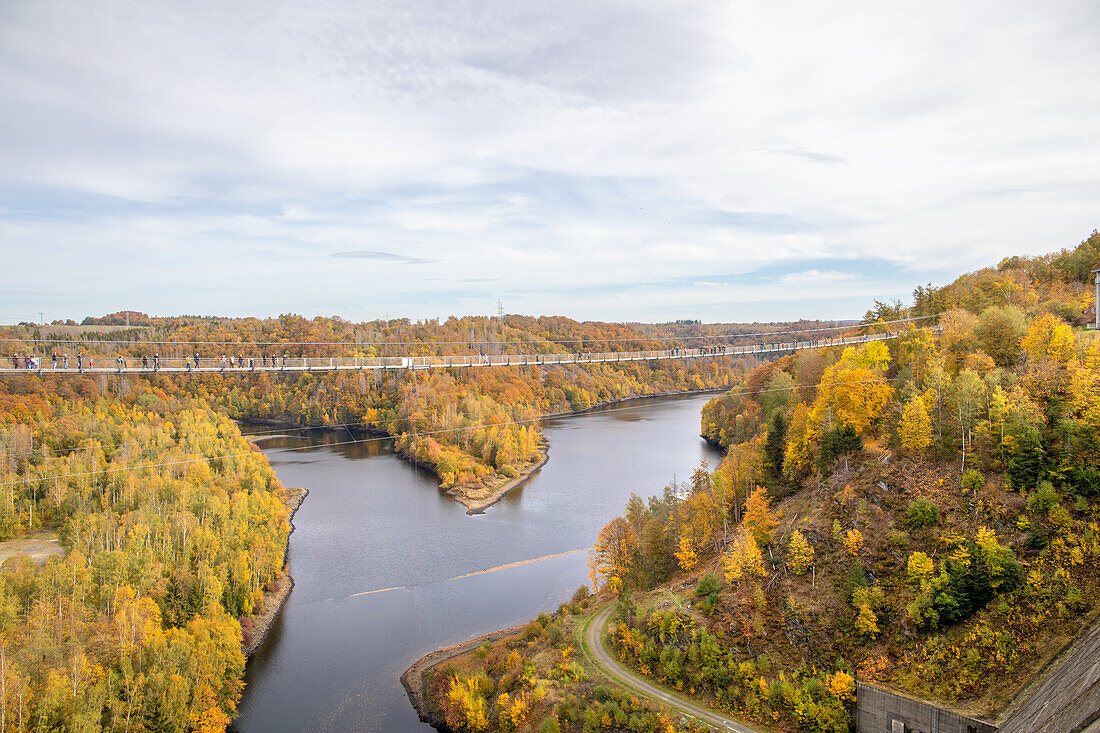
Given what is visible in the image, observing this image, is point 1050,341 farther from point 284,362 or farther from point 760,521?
point 284,362

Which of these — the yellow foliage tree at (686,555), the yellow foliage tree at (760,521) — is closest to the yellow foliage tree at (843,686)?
the yellow foliage tree at (760,521)

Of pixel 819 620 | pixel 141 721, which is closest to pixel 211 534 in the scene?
pixel 141 721

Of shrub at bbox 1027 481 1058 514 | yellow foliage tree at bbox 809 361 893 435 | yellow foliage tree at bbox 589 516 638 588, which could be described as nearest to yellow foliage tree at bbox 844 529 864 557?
shrub at bbox 1027 481 1058 514

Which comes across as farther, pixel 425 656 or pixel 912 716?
pixel 425 656

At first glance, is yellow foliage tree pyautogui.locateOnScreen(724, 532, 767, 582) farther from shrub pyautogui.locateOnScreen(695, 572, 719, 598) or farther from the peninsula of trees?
shrub pyautogui.locateOnScreen(695, 572, 719, 598)

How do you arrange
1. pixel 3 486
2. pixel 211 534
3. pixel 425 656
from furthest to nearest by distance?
1. pixel 3 486
2. pixel 211 534
3. pixel 425 656

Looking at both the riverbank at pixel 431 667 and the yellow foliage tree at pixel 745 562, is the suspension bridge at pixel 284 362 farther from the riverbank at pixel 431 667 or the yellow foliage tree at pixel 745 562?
the yellow foliage tree at pixel 745 562

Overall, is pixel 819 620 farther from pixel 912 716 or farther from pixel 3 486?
pixel 3 486

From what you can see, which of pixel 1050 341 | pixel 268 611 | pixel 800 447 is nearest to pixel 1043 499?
pixel 1050 341
